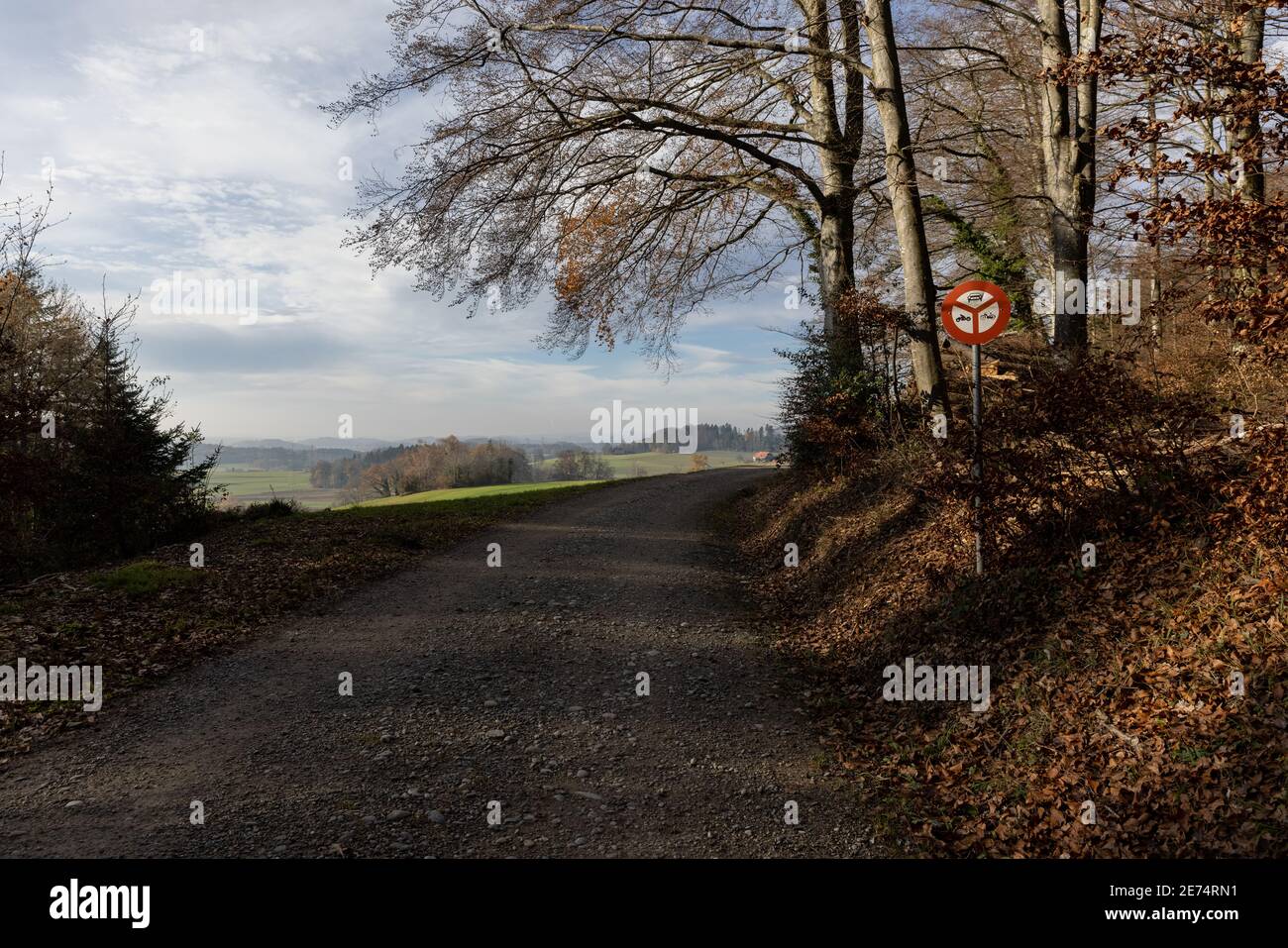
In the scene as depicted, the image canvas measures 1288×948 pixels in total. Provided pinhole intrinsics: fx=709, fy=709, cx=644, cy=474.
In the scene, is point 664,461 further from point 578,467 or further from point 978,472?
point 978,472

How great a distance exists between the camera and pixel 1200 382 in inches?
348

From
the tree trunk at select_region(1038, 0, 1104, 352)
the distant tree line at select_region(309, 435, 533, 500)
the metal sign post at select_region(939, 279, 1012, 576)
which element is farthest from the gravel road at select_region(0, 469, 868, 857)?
the distant tree line at select_region(309, 435, 533, 500)

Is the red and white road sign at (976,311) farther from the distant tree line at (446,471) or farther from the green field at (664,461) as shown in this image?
the green field at (664,461)

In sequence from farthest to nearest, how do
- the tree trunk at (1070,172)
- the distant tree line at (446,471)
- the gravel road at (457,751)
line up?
1. the distant tree line at (446,471)
2. the tree trunk at (1070,172)
3. the gravel road at (457,751)

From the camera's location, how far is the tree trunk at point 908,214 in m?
11.3

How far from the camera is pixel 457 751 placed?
5.22 metres

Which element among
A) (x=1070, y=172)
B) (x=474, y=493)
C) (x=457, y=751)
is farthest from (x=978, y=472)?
(x=474, y=493)

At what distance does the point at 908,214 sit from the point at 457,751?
34.8ft

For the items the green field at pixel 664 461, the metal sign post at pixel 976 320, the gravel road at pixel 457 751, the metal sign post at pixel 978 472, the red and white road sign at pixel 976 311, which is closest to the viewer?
the gravel road at pixel 457 751

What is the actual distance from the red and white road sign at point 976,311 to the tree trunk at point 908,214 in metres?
3.72

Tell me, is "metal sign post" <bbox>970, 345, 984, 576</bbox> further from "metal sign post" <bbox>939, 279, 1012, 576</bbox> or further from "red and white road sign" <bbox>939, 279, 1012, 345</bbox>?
"red and white road sign" <bbox>939, 279, 1012, 345</bbox>

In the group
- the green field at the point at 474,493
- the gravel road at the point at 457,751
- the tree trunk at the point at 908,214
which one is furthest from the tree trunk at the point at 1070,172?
the green field at the point at 474,493

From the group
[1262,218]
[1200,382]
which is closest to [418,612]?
[1262,218]
